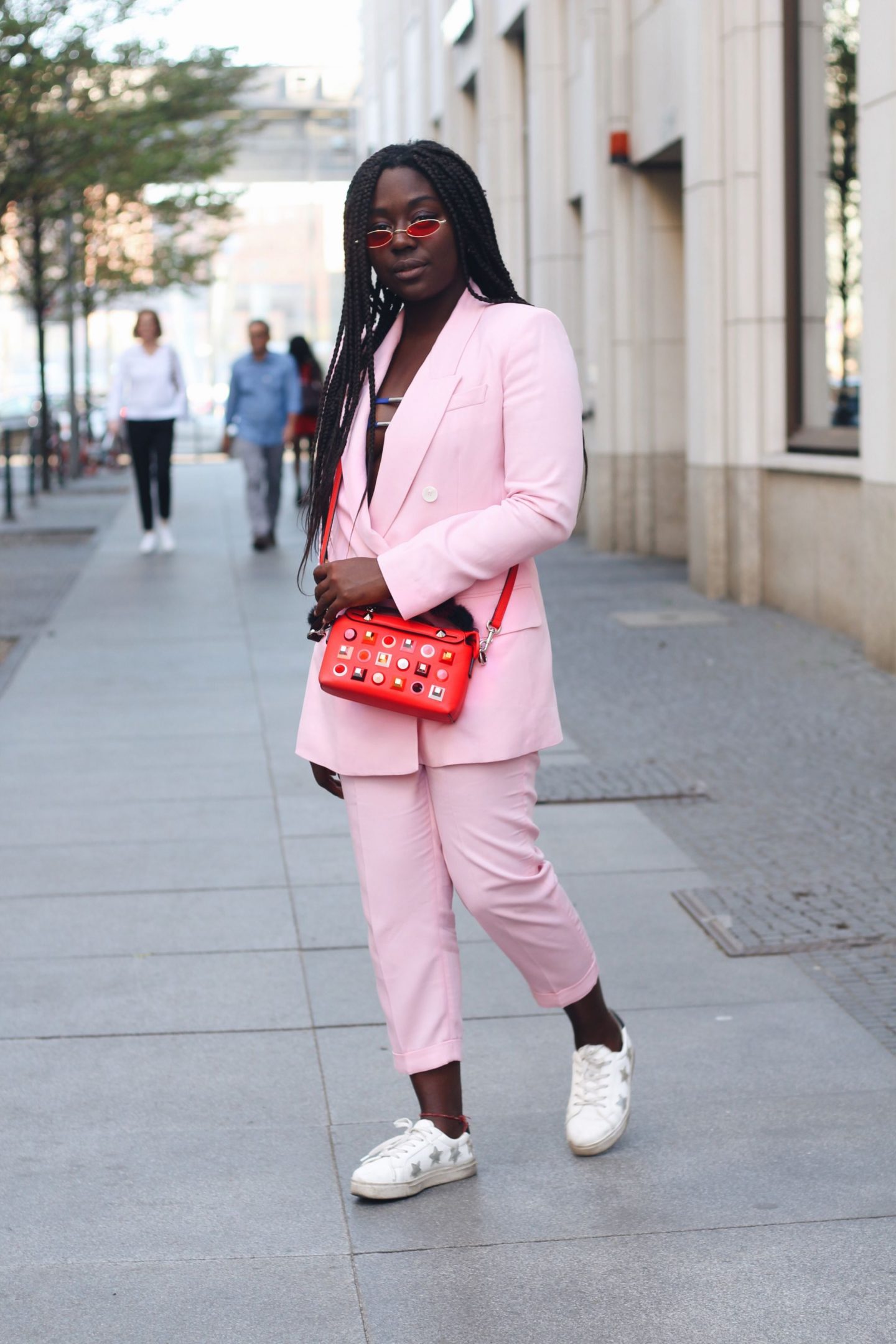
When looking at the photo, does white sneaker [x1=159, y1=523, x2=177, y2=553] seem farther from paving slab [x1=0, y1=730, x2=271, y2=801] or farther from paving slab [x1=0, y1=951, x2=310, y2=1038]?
paving slab [x1=0, y1=951, x2=310, y2=1038]

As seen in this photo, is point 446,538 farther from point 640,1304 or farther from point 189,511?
point 189,511

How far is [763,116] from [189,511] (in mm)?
11733

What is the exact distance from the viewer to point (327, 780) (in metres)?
3.62

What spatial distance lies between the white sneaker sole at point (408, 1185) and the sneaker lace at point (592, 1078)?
0.92ft

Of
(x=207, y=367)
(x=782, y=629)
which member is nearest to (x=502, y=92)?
(x=782, y=629)

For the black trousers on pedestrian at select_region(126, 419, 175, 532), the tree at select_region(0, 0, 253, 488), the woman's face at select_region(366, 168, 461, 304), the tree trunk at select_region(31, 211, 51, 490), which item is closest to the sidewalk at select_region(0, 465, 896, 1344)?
the woman's face at select_region(366, 168, 461, 304)

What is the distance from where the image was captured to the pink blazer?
3.33 metres

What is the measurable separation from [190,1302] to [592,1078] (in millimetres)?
975

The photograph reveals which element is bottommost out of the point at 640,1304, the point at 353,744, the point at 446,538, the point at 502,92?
the point at 640,1304

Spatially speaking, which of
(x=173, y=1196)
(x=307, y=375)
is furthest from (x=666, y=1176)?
→ (x=307, y=375)

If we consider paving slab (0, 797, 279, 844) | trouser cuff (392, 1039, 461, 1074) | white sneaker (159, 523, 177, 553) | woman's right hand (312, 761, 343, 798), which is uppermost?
white sneaker (159, 523, 177, 553)

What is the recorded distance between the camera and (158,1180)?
362 cm

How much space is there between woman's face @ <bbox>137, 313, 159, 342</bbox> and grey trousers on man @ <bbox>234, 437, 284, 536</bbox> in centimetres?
113

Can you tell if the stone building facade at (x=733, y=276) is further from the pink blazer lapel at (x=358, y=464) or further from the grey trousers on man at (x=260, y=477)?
the pink blazer lapel at (x=358, y=464)
